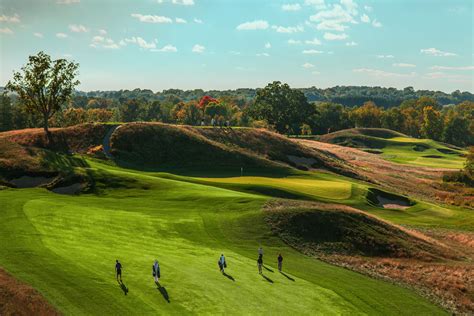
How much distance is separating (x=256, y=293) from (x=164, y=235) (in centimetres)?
1323

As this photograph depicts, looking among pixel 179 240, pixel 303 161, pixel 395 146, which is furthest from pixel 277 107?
pixel 179 240

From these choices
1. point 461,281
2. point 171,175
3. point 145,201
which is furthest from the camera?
point 171,175

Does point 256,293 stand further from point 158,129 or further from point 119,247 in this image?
point 158,129

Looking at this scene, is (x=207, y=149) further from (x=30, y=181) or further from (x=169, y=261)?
(x=169, y=261)

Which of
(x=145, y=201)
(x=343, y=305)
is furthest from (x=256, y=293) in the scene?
(x=145, y=201)

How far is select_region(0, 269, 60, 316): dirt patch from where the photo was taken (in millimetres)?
22172

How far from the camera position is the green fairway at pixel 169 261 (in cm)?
2623

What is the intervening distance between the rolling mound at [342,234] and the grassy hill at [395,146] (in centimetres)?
10595

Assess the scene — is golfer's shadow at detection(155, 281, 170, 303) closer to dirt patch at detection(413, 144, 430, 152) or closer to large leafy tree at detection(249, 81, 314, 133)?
large leafy tree at detection(249, 81, 314, 133)

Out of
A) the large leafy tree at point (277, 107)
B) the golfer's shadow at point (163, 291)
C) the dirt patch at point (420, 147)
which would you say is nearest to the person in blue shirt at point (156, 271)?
the golfer's shadow at point (163, 291)

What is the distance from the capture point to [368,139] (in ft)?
592

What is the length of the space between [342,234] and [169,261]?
20366 millimetres

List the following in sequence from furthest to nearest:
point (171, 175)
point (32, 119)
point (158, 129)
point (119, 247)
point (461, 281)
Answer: point (32, 119)
point (158, 129)
point (171, 175)
point (461, 281)
point (119, 247)

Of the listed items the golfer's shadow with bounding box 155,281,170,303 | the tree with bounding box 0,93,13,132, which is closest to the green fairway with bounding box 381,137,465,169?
the tree with bounding box 0,93,13,132
